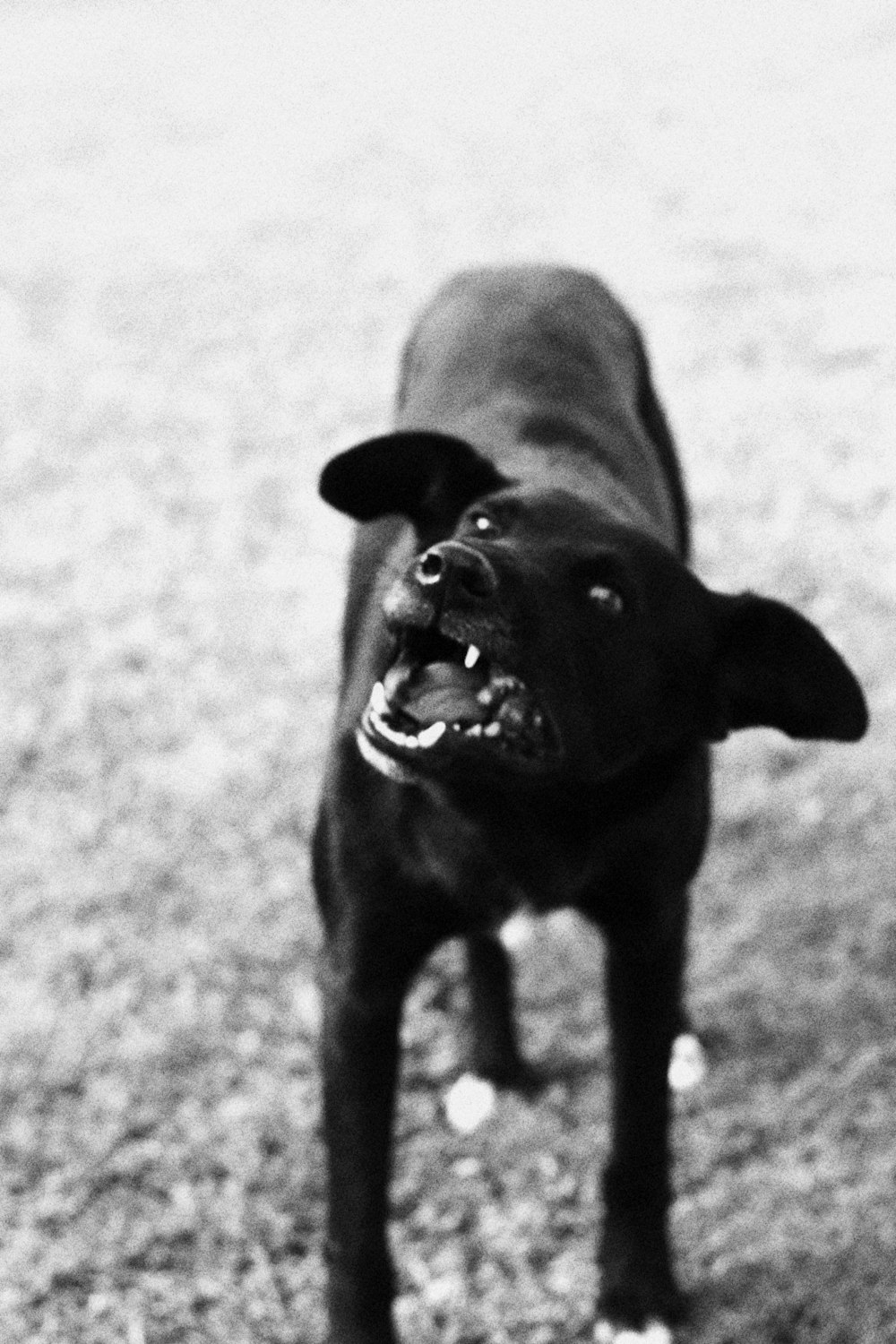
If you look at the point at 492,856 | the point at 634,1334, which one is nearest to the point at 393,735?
the point at 492,856

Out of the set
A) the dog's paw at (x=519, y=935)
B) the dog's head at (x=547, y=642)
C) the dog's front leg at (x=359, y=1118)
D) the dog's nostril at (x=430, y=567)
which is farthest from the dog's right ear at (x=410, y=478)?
the dog's paw at (x=519, y=935)

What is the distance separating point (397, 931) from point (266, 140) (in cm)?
1042

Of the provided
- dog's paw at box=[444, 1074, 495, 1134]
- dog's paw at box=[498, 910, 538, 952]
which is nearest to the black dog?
dog's paw at box=[444, 1074, 495, 1134]

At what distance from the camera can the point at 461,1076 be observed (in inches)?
176

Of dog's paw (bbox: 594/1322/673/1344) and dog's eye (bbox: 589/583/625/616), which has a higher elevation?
dog's eye (bbox: 589/583/625/616)

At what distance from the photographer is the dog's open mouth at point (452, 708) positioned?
9.65 feet

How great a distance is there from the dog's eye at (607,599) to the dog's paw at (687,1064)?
159cm

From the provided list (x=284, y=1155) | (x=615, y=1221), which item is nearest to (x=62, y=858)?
(x=284, y=1155)

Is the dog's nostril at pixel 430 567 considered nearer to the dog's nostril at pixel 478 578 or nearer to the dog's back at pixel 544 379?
the dog's nostril at pixel 478 578

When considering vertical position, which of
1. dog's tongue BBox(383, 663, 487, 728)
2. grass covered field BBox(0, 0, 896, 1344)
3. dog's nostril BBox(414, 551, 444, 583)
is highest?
dog's nostril BBox(414, 551, 444, 583)

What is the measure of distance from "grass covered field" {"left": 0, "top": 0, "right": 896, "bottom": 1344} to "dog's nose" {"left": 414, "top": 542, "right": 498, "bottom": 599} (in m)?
1.68

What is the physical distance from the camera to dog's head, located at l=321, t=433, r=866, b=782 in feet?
Answer: 9.60

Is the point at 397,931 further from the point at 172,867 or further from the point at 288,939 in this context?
the point at 172,867

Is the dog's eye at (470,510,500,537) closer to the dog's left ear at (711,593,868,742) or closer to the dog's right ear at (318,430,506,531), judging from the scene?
the dog's right ear at (318,430,506,531)
